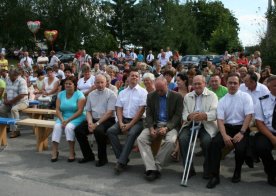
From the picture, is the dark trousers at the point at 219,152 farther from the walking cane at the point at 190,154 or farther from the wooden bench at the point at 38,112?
the wooden bench at the point at 38,112

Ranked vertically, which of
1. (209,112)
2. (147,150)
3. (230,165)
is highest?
(209,112)

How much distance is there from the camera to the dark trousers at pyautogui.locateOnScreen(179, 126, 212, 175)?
5.88 meters

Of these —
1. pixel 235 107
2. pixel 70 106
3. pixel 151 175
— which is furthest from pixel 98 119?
pixel 235 107

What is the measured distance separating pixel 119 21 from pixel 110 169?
5501 centimetres

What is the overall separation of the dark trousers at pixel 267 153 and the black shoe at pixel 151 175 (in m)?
1.48

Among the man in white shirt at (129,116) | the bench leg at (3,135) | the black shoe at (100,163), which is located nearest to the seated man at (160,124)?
the man in white shirt at (129,116)

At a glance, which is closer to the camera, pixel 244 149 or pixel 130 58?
pixel 244 149

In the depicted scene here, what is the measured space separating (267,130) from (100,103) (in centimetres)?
291

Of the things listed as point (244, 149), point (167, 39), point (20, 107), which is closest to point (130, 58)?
point (20, 107)

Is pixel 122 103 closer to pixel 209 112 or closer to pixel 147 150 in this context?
pixel 147 150

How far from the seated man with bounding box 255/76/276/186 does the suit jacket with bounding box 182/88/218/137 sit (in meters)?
0.63

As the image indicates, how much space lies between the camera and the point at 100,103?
23.5 ft

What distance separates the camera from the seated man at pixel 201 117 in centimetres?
594

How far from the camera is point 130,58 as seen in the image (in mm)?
24406
